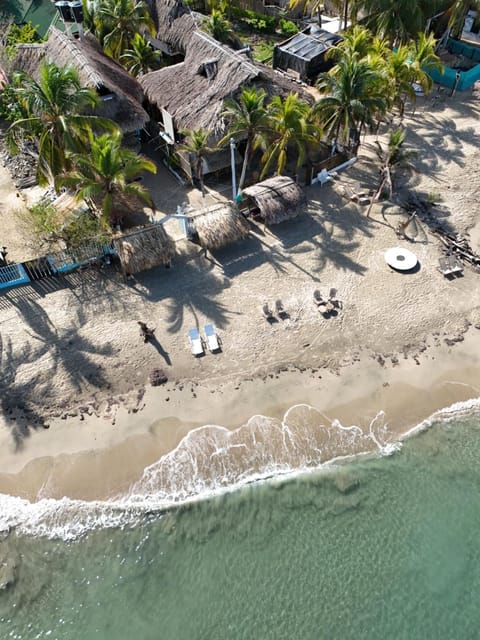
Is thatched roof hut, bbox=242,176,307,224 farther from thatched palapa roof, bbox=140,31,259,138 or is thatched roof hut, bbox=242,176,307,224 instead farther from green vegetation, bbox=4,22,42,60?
green vegetation, bbox=4,22,42,60

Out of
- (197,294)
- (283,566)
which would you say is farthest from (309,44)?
(283,566)

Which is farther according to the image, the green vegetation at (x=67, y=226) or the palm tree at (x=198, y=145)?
the palm tree at (x=198, y=145)

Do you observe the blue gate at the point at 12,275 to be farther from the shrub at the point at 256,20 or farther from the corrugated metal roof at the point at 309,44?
the shrub at the point at 256,20

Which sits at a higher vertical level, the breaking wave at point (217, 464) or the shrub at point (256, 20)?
the shrub at point (256, 20)

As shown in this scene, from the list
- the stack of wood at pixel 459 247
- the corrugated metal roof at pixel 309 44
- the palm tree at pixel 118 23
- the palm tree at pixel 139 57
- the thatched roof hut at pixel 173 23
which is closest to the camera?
the stack of wood at pixel 459 247

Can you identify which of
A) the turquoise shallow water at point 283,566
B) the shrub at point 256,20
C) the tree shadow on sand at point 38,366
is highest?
the shrub at point 256,20

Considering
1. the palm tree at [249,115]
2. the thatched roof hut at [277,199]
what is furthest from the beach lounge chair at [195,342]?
the palm tree at [249,115]

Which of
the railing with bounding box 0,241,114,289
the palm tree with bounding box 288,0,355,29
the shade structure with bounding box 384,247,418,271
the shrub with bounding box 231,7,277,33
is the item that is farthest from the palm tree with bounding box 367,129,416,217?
the shrub with bounding box 231,7,277,33

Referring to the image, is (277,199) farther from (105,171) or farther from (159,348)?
(159,348)

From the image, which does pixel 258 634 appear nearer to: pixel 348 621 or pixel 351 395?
pixel 348 621
